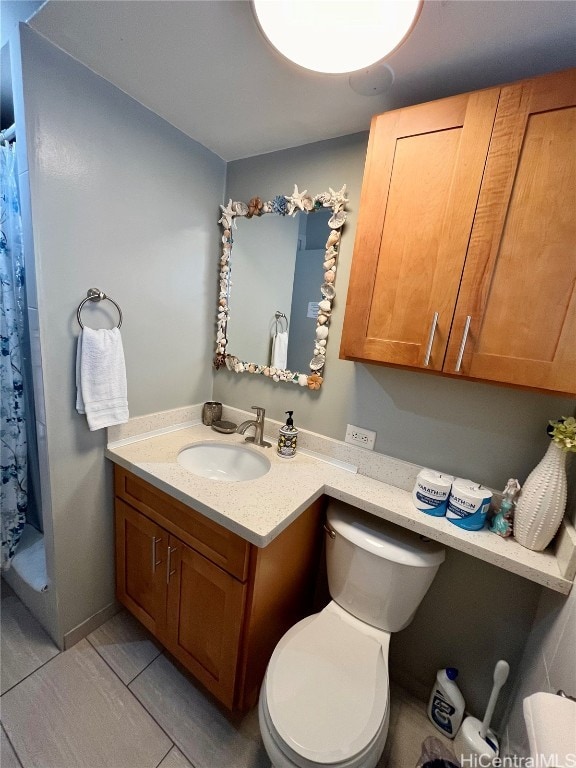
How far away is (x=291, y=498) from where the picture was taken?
1.05 meters

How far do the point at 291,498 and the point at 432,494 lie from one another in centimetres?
48

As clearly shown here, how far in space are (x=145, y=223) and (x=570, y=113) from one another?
4.50ft

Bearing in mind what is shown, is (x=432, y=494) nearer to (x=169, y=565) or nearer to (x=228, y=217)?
(x=169, y=565)

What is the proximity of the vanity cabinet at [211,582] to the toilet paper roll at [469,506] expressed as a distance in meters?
0.52

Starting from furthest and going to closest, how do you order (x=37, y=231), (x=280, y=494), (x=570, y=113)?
1. (x=280, y=494)
2. (x=37, y=231)
3. (x=570, y=113)

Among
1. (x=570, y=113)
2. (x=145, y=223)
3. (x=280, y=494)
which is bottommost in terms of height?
(x=280, y=494)

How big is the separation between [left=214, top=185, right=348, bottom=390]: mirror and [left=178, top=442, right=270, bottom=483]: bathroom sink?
39cm

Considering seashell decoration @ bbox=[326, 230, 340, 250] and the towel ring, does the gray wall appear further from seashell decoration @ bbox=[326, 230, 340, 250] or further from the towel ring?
seashell decoration @ bbox=[326, 230, 340, 250]

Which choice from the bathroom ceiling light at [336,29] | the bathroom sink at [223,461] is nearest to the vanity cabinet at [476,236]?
the bathroom ceiling light at [336,29]

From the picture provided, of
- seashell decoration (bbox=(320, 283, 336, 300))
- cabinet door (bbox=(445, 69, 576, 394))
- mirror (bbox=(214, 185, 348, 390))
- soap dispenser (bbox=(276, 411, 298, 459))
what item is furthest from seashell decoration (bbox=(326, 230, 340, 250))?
soap dispenser (bbox=(276, 411, 298, 459))

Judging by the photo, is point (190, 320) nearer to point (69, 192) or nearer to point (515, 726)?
point (69, 192)

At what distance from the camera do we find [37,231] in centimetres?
96

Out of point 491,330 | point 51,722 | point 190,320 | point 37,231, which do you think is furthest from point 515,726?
point 37,231

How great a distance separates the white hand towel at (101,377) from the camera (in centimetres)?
111
